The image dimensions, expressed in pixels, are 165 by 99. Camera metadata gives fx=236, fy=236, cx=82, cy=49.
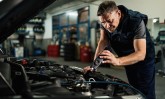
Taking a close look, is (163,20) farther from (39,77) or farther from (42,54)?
(42,54)

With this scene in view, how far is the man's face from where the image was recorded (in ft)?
5.88

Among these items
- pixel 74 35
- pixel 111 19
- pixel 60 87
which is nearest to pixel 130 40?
pixel 111 19

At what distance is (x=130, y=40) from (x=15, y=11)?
1131 mm

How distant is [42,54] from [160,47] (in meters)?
9.56

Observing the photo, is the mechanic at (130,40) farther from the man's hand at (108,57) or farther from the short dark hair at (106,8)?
the man's hand at (108,57)

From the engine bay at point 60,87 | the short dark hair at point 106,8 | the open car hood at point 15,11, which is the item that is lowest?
the engine bay at point 60,87

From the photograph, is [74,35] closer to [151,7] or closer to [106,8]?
[151,7]

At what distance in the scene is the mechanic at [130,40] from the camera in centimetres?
179

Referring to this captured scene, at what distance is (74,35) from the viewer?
12.2 m

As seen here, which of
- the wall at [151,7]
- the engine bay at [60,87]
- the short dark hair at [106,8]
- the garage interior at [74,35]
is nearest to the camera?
the engine bay at [60,87]

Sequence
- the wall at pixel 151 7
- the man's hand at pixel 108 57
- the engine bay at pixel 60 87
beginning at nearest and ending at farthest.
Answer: the engine bay at pixel 60 87 < the man's hand at pixel 108 57 < the wall at pixel 151 7

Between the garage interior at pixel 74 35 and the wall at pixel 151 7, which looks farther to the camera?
the wall at pixel 151 7

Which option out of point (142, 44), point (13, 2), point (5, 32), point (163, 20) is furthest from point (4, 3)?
point (163, 20)

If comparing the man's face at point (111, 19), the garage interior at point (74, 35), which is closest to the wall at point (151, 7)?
the garage interior at point (74, 35)
